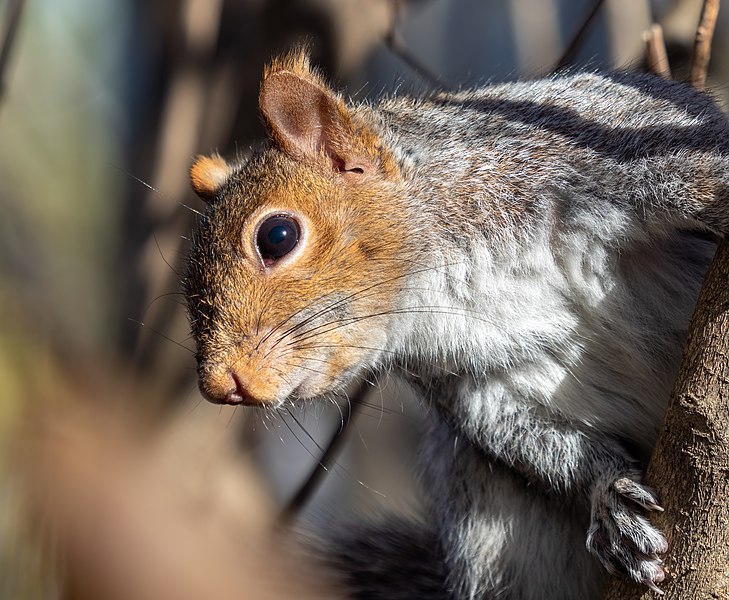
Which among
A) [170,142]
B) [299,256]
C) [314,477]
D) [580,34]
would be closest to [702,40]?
[580,34]

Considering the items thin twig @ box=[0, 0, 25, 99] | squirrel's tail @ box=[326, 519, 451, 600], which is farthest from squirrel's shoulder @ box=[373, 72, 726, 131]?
squirrel's tail @ box=[326, 519, 451, 600]

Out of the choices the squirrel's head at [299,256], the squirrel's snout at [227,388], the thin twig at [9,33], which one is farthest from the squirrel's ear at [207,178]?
the thin twig at [9,33]

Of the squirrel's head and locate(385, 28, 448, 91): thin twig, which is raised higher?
locate(385, 28, 448, 91): thin twig

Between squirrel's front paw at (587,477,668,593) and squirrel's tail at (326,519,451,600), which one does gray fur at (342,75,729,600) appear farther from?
squirrel's tail at (326,519,451,600)

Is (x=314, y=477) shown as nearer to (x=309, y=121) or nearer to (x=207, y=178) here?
(x=207, y=178)

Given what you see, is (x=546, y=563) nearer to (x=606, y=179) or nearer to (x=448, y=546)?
(x=448, y=546)

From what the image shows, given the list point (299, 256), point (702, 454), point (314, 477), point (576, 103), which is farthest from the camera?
point (314, 477)

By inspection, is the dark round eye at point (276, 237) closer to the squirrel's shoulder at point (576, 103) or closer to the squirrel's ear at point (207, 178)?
the squirrel's ear at point (207, 178)

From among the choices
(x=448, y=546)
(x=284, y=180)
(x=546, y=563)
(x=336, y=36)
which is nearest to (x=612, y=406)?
(x=546, y=563)

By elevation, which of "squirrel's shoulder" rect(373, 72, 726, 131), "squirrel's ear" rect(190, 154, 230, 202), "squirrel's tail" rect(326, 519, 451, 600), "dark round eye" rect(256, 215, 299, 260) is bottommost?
"squirrel's tail" rect(326, 519, 451, 600)
